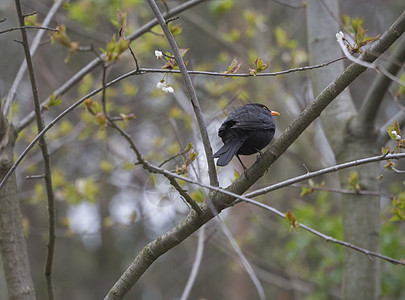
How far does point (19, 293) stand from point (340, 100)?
2612mm

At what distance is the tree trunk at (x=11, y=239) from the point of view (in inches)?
96.6

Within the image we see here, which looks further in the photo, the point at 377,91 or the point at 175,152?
the point at 175,152

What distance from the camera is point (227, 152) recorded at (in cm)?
242

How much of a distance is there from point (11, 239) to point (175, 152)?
2551 millimetres

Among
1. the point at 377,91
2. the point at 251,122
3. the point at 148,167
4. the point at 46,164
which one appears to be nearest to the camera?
the point at 148,167

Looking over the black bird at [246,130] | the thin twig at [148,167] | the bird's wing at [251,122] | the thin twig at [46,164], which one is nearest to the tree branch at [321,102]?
the thin twig at [148,167]

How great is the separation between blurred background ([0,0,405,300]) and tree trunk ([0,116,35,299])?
22.0 inches

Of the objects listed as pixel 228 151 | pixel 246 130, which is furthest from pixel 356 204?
pixel 228 151

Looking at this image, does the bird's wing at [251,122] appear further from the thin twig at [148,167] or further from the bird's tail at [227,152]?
the thin twig at [148,167]

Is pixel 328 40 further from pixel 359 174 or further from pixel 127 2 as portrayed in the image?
pixel 127 2

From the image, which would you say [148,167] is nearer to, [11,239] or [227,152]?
[227,152]

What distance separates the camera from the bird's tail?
89.8 inches

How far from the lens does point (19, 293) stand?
2.44 metres

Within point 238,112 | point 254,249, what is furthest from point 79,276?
point 238,112
